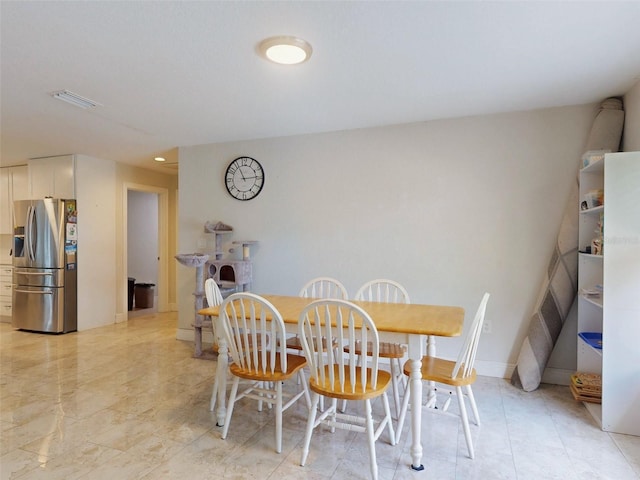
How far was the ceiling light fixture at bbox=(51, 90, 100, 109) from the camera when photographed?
2803mm

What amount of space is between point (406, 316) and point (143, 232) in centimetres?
604

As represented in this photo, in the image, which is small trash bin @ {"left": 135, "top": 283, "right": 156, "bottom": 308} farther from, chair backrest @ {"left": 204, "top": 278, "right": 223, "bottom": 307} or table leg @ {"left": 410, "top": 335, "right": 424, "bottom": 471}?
table leg @ {"left": 410, "top": 335, "right": 424, "bottom": 471}

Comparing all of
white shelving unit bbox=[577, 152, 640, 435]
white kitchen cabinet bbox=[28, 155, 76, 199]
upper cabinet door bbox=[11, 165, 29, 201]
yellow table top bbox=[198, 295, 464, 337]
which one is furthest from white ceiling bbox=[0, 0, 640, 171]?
upper cabinet door bbox=[11, 165, 29, 201]

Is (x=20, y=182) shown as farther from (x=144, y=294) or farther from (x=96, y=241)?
(x=144, y=294)

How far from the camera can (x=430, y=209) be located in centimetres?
347

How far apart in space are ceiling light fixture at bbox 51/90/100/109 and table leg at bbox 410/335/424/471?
2.95 meters

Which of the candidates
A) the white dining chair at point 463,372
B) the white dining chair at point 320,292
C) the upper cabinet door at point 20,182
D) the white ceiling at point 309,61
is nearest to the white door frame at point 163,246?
the upper cabinet door at point 20,182

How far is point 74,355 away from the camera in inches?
152

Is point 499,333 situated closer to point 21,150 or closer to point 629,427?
point 629,427

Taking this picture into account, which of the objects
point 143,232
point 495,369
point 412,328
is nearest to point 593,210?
point 495,369

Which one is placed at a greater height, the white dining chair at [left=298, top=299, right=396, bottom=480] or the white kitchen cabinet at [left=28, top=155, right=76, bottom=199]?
the white kitchen cabinet at [left=28, top=155, right=76, bottom=199]

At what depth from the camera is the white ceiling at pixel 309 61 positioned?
6.00ft

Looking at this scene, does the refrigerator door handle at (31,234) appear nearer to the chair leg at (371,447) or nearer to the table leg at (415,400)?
the chair leg at (371,447)

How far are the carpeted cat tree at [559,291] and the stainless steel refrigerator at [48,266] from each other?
513cm
